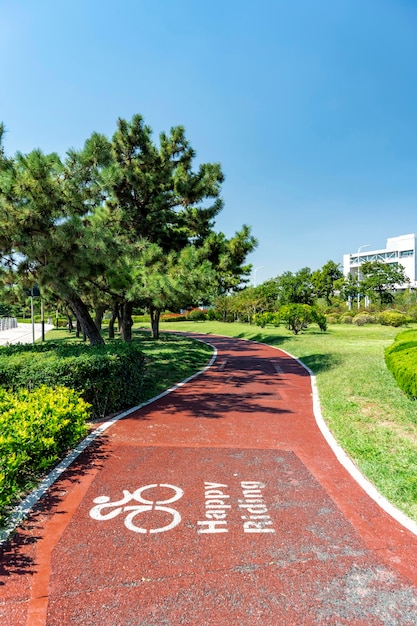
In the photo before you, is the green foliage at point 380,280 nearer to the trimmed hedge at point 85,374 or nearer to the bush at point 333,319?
the bush at point 333,319

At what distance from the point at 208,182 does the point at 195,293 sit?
646 cm

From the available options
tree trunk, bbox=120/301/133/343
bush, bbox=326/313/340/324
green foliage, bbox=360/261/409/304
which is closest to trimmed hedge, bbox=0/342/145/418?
tree trunk, bbox=120/301/133/343

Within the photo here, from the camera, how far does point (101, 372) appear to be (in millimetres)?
7461

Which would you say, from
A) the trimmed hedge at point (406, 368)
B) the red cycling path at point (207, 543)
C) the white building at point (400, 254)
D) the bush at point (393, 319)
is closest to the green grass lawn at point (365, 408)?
the trimmed hedge at point (406, 368)

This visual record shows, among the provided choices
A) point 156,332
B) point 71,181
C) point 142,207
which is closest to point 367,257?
point 156,332

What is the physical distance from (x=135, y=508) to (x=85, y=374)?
12.1 feet

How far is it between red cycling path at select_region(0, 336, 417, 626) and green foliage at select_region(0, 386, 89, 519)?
365mm

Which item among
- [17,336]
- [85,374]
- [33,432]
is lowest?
[33,432]

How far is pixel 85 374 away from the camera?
7320 millimetres

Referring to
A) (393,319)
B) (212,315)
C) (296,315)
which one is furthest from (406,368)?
(212,315)

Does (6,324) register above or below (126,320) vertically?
below

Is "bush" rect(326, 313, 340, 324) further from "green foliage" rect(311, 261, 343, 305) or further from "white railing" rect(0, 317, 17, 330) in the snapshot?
"white railing" rect(0, 317, 17, 330)

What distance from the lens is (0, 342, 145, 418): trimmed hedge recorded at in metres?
7.28

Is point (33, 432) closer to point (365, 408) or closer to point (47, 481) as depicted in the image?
point (47, 481)
